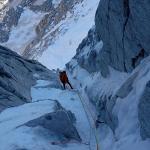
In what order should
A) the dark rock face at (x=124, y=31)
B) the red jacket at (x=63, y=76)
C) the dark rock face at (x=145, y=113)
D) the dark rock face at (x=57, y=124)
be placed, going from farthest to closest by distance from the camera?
the red jacket at (x=63, y=76) < the dark rock face at (x=57, y=124) < the dark rock face at (x=124, y=31) < the dark rock face at (x=145, y=113)

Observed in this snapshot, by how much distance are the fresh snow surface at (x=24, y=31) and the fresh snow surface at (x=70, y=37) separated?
2554 centimetres

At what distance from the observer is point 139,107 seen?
1071cm

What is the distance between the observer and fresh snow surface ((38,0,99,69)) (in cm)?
6106

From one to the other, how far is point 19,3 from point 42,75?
84532mm

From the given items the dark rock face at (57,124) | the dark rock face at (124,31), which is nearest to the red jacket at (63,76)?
the dark rock face at (124,31)

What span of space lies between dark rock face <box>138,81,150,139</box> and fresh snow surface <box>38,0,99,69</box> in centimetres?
4719

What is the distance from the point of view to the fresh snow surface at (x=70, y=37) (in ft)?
200

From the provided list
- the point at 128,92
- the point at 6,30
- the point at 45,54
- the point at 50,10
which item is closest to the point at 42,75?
the point at 128,92

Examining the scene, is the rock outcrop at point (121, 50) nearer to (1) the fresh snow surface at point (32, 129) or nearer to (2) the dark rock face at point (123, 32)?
(2) the dark rock face at point (123, 32)

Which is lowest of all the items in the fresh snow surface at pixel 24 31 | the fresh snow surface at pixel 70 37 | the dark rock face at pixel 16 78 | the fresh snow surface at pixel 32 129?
the fresh snow surface at pixel 24 31

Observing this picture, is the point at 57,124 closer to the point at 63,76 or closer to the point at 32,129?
the point at 32,129

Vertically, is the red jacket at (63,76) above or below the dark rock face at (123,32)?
below

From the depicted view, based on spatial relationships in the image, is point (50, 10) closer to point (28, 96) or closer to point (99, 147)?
point (28, 96)

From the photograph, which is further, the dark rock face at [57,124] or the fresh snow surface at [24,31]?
the fresh snow surface at [24,31]
